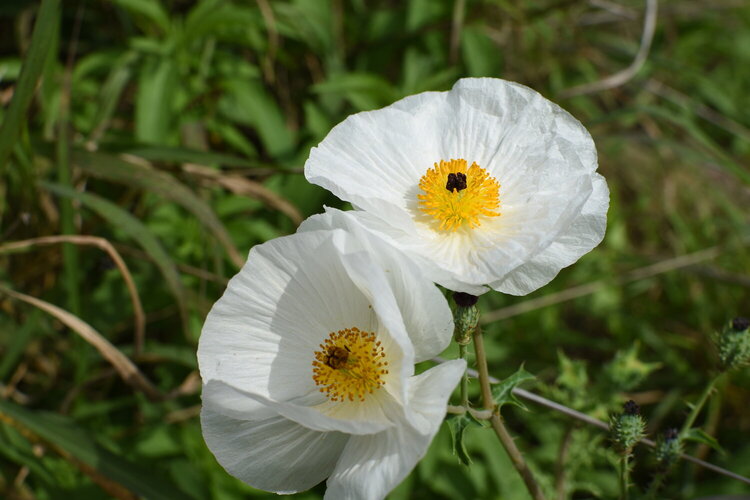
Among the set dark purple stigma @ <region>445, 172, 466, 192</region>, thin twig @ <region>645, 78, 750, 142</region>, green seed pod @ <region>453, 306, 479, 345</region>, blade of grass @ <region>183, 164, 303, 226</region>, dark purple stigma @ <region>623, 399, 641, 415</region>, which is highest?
dark purple stigma @ <region>445, 172, 466, 192</region>

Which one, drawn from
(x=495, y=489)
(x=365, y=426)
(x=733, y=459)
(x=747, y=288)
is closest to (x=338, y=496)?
(x=365, y=426)

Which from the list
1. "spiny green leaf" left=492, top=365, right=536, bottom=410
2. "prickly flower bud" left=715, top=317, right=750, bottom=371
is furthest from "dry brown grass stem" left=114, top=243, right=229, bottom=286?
"prickly flower bud" left=715, top=317, right=750, bottom=371

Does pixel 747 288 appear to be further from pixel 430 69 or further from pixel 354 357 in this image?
pixel 354 357

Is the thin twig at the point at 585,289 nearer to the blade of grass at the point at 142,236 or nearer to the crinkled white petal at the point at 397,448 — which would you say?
the blade of grass at the point at 142,236

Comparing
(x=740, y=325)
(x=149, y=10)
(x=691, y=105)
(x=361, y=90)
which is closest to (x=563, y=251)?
(x=740, y=325)

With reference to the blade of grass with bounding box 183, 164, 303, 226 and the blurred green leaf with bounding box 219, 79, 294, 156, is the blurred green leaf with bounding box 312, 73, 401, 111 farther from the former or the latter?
the blade of grass with bounding box 183, 164, 303, 226

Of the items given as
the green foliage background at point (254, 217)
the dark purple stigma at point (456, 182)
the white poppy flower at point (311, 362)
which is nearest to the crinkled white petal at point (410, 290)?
the white poppy flower at point (311, 362)
